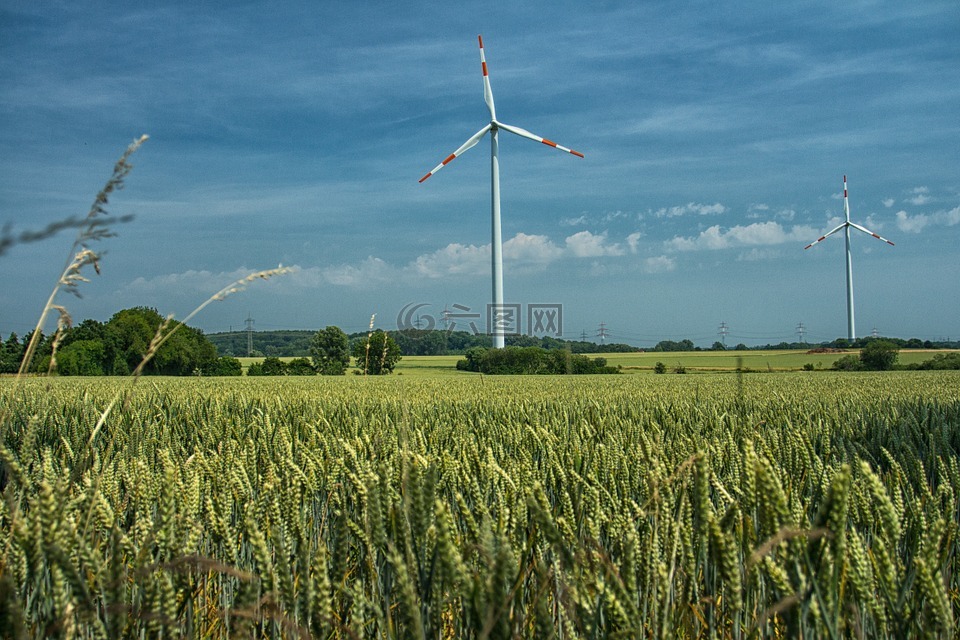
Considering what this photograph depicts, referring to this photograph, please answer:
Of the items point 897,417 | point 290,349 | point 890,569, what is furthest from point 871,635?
point 290,349

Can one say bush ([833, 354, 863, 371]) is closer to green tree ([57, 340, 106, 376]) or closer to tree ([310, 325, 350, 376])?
Answer: tree ([310, 325, 350, 376])

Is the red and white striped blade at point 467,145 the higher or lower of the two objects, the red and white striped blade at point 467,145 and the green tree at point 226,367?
the higher

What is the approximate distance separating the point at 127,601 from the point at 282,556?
1.01m

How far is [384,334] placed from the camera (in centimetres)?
358

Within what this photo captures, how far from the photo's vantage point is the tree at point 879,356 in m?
40.9

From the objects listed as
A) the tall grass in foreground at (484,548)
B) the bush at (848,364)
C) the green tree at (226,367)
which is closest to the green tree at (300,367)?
the green tree at (226,367)

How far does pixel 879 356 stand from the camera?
41312 mm

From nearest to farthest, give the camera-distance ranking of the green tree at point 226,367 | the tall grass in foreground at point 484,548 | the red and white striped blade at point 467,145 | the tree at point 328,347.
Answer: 1. the tall grass in foreground at point 484,548
2. the red and white striped blade at point 467,145
3. the tree at point 328,347
4. the green tree at point 226,367

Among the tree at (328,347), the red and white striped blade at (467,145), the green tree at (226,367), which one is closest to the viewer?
the red and white striped blade at (467,145)

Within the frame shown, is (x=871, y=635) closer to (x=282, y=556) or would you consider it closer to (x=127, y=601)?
(x=282, y=556)

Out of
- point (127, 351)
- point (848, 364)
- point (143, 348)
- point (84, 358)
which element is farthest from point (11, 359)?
point (848, 364)

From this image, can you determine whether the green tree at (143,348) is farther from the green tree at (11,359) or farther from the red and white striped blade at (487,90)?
the red and white striped blade at (487,90)

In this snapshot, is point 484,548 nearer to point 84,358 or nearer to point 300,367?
point 300,367

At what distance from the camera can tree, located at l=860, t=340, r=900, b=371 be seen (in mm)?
40875
